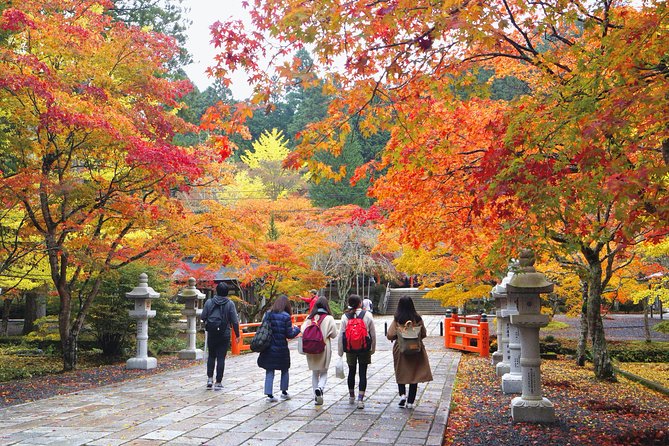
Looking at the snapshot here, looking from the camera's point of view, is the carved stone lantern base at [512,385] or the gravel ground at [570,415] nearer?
the gravel ground at [570,415]

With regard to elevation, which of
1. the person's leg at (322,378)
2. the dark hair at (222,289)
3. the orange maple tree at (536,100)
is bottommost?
the person's leg at (322,378)

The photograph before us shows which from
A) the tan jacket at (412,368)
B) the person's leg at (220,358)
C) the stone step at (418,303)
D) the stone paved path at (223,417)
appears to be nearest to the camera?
the stone paved path at (223,417)

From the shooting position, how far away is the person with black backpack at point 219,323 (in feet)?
29.9

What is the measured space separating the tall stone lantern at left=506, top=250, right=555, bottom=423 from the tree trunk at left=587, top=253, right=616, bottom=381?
394 centimetres

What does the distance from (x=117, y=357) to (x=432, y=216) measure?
10237 mm

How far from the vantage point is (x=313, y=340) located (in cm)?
802

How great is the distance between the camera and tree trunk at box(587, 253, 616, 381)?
10658 mm

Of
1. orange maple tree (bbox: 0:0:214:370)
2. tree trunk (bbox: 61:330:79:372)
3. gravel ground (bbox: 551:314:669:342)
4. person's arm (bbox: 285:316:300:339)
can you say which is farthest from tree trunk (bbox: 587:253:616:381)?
gravel ground (bbox: 551:314:669:342)

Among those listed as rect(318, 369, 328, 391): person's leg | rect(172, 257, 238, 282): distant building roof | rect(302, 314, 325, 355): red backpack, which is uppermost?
rect(172, 257, 238, 282): distant building roof

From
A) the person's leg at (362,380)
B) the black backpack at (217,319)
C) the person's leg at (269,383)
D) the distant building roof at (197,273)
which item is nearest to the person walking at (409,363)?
the person's leg at (362,380)

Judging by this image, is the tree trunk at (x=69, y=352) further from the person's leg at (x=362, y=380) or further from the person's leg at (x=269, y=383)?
the person's leg at (x=362, y=380)

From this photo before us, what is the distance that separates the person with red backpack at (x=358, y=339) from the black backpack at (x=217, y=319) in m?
2.05

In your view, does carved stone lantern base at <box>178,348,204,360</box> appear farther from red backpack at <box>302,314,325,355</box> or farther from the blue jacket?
red backpack at <box>302,314,325,355</box>

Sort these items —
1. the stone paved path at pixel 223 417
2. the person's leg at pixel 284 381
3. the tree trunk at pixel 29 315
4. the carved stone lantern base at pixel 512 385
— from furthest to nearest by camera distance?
the tree trunk at pixel 29 315
the carved stone lantern base at pixel 512 385
the person's leg at pixel 284 381
the stone paved path at pixel 223 417
